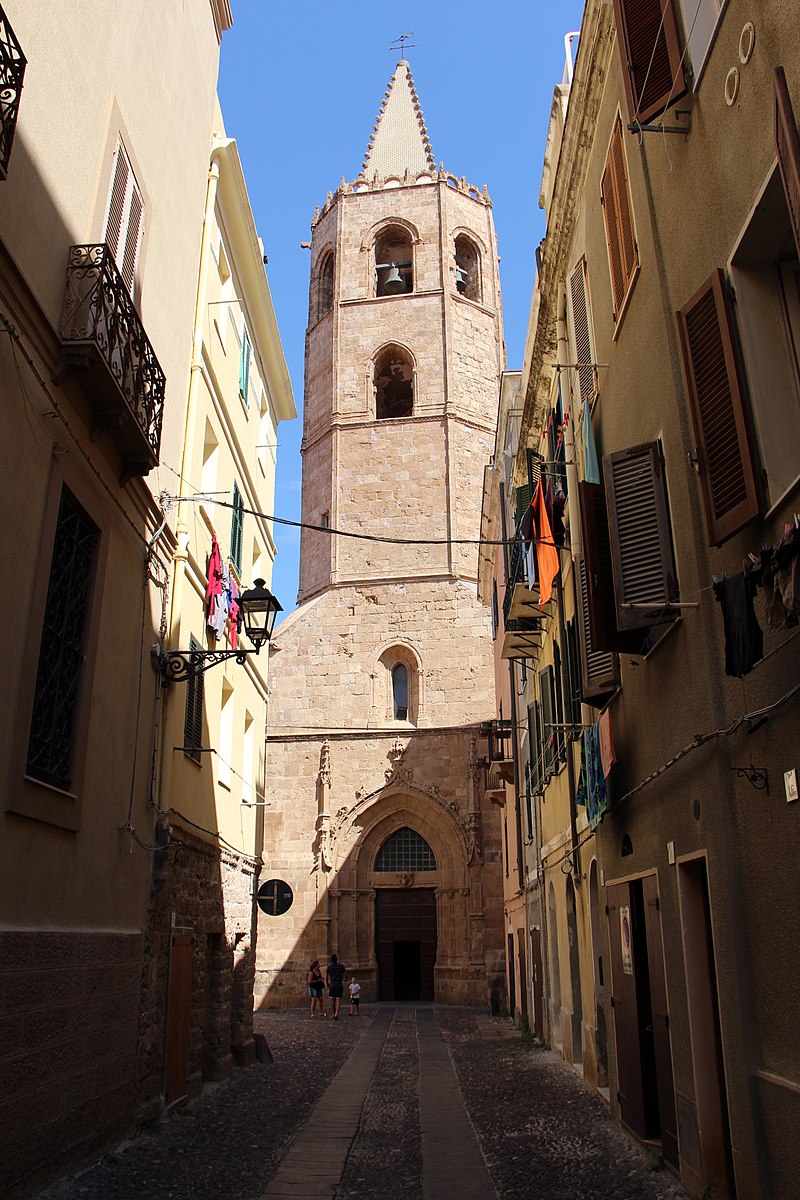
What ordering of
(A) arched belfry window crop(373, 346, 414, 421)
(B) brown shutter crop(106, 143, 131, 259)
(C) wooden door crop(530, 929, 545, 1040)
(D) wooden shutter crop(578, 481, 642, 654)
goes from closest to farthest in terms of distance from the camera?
(D) wooden shutter crop(578, 481, 642, 654) → (B) brown shutter crop(106, 143, 131, 259) → (C) wooden door crop(530, 929, 545, 1040) → (A) arched belfry window crop(373, 346, 414, 421)

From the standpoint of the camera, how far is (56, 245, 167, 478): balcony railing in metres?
6.71

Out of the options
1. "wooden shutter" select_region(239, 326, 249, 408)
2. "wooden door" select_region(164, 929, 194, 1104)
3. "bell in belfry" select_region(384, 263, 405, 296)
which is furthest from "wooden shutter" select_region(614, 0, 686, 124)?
"bell in belfry" select_region(384, 263, 405, 296)

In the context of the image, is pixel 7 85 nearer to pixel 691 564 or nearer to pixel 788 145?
pixel 788 145

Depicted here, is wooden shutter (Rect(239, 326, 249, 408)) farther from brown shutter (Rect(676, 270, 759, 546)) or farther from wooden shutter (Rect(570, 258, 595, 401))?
brown shutter (Rect(676, 270, 759, 546))

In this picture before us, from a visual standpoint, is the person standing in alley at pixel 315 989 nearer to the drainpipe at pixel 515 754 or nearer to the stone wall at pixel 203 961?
the drainpipe at pixel 515 754

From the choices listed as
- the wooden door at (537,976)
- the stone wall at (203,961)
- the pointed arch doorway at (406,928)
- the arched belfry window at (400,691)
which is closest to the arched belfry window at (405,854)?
the pointed arch doorway at (406,928)

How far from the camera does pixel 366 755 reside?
2728 cm

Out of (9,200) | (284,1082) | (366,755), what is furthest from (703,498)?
(366,755)

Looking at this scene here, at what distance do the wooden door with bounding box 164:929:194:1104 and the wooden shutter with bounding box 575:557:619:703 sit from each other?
459 cm

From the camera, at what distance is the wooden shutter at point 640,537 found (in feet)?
21.0

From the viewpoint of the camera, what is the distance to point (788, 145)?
4145 millimetres

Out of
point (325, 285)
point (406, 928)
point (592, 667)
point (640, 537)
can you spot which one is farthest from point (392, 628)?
point (640, 537)

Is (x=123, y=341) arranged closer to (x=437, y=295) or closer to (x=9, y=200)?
(x=9, y=200)

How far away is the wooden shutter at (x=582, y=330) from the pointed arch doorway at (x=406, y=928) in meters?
19.1
